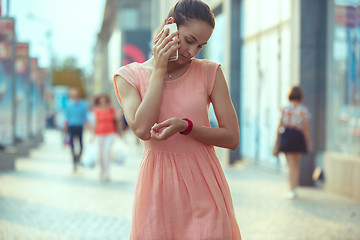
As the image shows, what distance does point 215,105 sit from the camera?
2.40m

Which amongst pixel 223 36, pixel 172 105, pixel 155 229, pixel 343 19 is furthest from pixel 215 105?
pixel 223 36

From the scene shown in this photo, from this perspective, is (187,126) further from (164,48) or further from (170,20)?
(170,20)

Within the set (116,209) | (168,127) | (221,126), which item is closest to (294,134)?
(116,209)

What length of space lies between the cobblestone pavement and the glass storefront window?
101cm

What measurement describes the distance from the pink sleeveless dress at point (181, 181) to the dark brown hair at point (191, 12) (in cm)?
21

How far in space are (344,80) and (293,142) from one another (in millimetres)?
1950

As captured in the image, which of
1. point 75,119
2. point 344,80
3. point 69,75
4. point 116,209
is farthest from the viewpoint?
point 69,75

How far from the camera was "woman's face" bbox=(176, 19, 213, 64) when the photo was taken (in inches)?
89.8

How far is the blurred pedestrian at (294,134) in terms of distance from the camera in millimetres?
8531

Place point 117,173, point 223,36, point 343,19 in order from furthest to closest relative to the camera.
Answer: point 223,36, point 117,173, point 343,19

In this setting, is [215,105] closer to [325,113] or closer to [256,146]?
[325,113]

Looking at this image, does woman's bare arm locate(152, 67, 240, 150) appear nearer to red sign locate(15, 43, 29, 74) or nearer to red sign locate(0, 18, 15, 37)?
red sign locate(0, 18, 15, 37)

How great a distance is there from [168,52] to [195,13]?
195mm

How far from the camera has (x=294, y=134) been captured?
855cm
